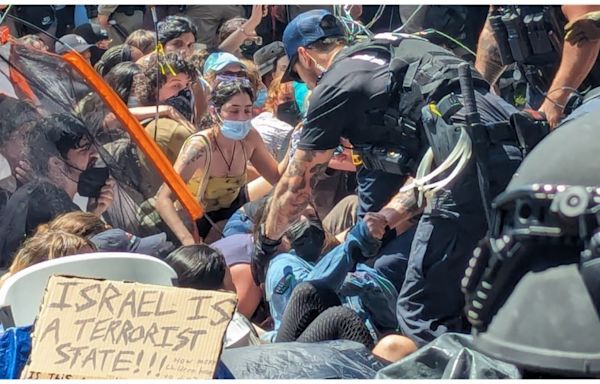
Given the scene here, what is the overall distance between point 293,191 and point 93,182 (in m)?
0.71

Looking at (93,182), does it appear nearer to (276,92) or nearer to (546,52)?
(546,52)

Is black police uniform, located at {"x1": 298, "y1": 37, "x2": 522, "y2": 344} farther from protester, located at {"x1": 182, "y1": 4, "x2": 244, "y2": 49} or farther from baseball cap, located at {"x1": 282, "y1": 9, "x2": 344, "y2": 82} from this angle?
protester, located at {"x1": 182, "y1": 4, "x2": 244, "y2": 49}

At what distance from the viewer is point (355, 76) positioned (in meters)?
3.87

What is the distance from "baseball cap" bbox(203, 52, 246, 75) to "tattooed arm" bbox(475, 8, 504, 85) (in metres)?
1.42

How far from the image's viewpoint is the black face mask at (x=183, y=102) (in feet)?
20.8

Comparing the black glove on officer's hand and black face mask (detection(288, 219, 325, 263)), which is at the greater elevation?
black face mask (detection(288, 219, 325, 263))

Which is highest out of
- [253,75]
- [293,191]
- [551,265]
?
[551,265]

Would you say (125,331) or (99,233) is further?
(99,233)

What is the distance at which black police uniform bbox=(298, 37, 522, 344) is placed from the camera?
3727 mm

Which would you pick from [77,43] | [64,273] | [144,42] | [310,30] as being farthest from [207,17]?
[64,273]

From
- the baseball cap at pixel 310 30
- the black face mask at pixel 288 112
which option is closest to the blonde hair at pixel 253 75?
the black face mask at pixel 288 112

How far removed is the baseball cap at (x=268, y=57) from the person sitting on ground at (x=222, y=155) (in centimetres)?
148

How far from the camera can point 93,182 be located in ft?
13.7

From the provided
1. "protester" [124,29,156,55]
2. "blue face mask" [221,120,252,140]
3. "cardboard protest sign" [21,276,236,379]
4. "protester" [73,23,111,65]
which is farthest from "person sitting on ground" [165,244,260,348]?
"protester" [73,23,111,65]
